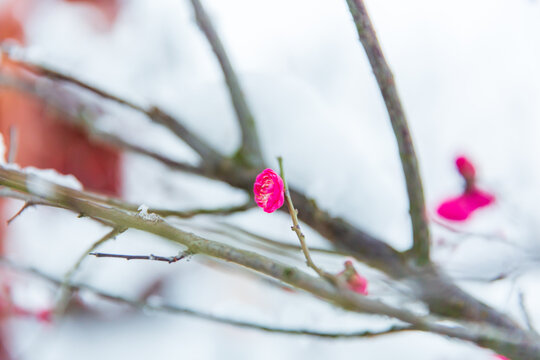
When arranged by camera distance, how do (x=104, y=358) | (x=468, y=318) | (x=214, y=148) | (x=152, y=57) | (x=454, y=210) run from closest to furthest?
(x=468, y=318)
(x=214, y=148)
(x=454, y=210)
(x=152, y=57)
(x=104, y=358)

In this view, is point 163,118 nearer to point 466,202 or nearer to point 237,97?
point 237,97

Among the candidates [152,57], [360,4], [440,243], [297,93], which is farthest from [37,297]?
[360,4]

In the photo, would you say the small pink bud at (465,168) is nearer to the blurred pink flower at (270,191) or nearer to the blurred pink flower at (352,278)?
the blurred pink flower at (352,278)

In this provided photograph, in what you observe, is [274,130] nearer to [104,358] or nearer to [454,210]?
[454,210]

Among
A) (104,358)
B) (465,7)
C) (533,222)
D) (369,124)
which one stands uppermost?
(465,7)

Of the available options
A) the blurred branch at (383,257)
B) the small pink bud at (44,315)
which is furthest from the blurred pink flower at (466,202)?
the small pink bud at (44,315)

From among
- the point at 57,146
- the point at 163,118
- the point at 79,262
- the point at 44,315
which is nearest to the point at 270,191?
the point at 79,262

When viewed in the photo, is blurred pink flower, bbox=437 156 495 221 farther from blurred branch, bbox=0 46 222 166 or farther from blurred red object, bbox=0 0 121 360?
blurred red object, bbox=0 0 121 360
